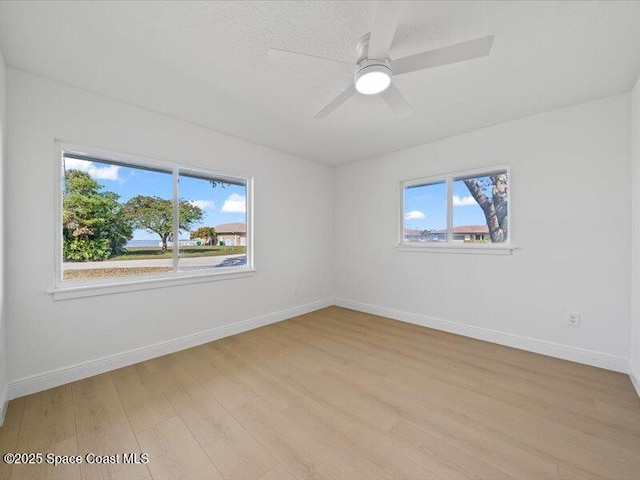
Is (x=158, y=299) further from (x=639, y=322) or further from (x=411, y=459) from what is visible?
(x=639, y=322)

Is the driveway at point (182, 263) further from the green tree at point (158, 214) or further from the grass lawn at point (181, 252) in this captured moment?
the green tree at point (158, 214)

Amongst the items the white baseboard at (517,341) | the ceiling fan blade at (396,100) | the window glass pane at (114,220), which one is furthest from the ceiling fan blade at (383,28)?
the white baseboard at (517,341)

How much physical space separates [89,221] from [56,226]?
24 centimetres

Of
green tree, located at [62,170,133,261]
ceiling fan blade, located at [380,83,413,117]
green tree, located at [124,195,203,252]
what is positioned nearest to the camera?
ceiling fan blade, located at [380,83,413,117]

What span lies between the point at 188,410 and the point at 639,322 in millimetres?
3499

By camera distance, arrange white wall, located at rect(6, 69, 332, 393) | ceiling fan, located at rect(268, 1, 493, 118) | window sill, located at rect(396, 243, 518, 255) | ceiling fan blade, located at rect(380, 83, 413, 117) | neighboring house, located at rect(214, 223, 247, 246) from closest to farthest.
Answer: ceiling fan, located at rect(268, 1, 493, 118)
ceiling fan blade, located at rect(380, 83, 413, 117)
white wall, located at rect(6, 69, 332, 393)
window sill, located at rect(396, 243, 518, 255)
neighboring house, located at rect(214, 223, 247, 246)

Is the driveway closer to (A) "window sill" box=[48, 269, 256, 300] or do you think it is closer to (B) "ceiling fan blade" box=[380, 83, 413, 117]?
(A) "window sill" box=[48, 269, 256, 300]

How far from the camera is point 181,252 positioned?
296 centimetres

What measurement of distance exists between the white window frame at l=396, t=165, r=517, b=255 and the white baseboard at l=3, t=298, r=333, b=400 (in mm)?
2233

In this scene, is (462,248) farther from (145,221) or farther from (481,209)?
(145,221)

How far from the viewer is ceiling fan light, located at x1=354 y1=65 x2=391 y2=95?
1.58m

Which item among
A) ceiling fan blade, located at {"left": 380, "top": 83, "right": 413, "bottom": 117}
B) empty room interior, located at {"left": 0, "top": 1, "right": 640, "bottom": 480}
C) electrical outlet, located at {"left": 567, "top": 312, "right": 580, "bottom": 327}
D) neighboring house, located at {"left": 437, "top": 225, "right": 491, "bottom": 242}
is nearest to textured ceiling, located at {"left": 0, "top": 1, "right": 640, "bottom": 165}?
empty room interior, located at {"left": 0, "top": 1, "right": 640, "bottom": 480}

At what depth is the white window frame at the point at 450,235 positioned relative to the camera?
2936 millimetres

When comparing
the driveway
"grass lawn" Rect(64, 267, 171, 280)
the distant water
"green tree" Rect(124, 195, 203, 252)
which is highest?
"green tree" Rect(124, 195, 203, 252)
